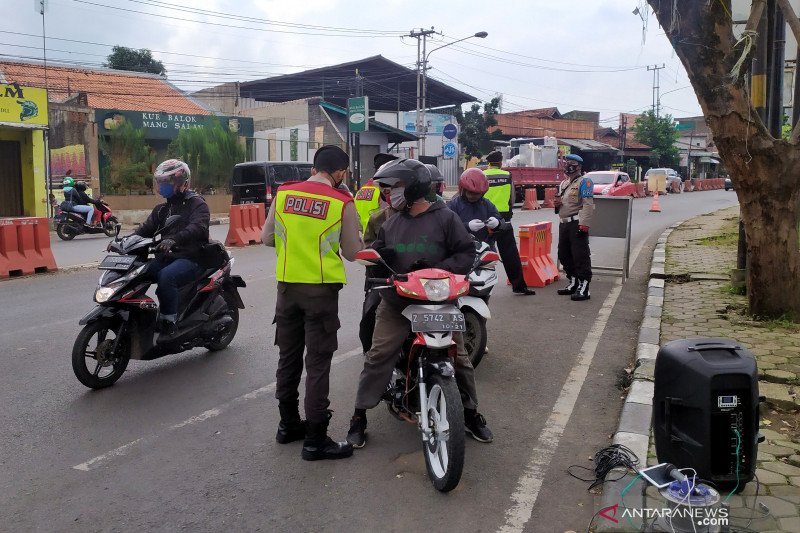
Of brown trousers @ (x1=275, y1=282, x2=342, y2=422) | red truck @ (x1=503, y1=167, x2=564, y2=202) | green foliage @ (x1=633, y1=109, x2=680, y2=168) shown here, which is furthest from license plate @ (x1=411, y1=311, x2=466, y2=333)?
green foliage @ (x1=633, y1=109, x2=680, y2=168)

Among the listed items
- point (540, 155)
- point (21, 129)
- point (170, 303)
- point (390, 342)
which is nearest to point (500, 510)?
point (390, 342)

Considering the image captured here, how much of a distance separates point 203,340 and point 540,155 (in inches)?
1215

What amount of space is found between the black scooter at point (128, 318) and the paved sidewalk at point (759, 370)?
363 centimetres

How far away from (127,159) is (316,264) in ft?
82.5

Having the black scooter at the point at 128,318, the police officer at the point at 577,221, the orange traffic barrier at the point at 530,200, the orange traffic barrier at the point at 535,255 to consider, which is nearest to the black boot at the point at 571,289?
the police officer at the point at 577,221

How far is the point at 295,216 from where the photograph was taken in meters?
4.39

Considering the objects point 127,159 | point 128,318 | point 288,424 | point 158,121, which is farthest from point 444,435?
point 158,121

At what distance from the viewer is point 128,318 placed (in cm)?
581

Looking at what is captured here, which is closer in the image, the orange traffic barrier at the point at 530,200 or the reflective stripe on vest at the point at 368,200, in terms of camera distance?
the reflective stripe on vest at the point at 368,200

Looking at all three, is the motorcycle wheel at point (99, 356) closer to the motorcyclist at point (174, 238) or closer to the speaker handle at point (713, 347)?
the motorcyclist at point (174, 238)

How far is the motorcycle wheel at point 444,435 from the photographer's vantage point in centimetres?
383

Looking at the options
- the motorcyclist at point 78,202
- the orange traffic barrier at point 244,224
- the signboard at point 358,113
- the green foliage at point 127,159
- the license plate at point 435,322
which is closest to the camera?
the license plate at point 435,322

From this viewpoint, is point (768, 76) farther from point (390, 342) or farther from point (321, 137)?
point (321, 137)

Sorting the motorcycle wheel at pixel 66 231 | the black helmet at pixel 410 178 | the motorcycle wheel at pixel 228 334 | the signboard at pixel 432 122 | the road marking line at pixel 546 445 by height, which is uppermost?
the signboard at pixel 432 122
